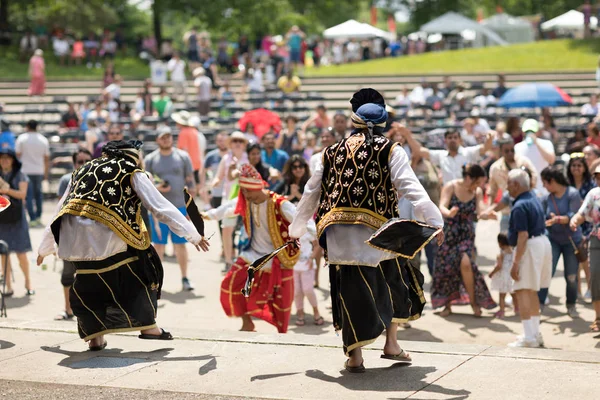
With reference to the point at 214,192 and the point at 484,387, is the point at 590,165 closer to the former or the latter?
the point at 214,192

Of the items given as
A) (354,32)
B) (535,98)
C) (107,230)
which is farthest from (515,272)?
(354,32)

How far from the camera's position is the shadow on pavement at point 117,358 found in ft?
25.0

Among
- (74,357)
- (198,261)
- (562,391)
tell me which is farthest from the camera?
(198,261)

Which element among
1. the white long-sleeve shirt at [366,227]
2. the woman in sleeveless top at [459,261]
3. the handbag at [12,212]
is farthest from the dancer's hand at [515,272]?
the handbag at [12,212]

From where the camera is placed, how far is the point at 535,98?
22719 mm

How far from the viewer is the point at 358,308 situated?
721cm

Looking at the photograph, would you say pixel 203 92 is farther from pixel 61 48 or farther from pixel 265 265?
pixel 265 265

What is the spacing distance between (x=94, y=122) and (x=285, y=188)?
1188 cm

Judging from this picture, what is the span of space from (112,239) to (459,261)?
443 cm

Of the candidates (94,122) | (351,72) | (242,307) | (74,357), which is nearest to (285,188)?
(242,307)

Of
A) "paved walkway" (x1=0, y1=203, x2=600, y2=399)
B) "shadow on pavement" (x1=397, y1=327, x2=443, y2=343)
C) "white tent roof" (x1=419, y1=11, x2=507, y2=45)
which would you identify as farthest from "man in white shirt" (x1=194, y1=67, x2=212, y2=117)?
"white tent roof" (x1=419, y1=11, x2=507, y2=45)

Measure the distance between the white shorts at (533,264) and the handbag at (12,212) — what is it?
219 inches

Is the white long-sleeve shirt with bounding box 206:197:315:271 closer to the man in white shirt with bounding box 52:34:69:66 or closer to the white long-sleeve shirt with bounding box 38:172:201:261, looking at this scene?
the white long-sleeve shirt with bounding box 38:172:201:261

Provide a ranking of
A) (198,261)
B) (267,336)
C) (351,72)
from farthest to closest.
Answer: (351,72)
(198,261)
(267,336)
